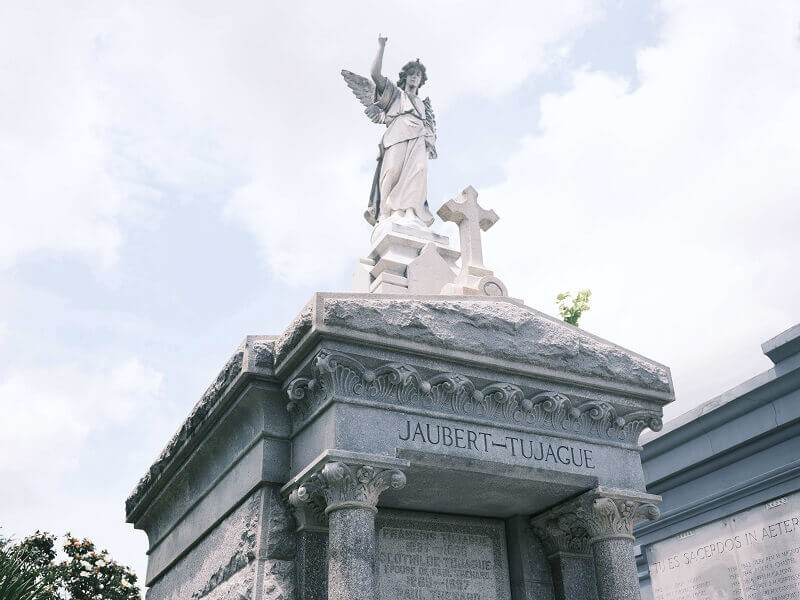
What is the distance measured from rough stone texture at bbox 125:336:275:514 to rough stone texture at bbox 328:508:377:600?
1.28m

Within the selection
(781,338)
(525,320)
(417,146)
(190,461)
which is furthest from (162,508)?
(781,338)

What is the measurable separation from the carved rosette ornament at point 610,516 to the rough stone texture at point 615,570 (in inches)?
2.1

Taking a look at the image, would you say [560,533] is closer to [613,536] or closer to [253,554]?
[613,536]

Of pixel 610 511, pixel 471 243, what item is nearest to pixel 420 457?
pixel 610 511

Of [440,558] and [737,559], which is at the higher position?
[737,559]

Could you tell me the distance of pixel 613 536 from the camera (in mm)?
6102

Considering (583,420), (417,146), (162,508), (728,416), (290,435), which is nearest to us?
(290,435)

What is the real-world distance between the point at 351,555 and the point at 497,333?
190 centimetres

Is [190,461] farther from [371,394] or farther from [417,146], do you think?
[417,146]

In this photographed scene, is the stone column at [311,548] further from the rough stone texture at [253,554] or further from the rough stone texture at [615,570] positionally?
the rough stone texture at [615,570]

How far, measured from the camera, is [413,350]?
5.69 m

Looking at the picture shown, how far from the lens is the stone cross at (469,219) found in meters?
7.81

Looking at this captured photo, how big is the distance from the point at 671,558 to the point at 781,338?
12.2 ft

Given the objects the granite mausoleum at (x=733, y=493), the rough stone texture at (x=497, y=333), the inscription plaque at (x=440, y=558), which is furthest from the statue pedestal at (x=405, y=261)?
the granite mausoleum at (x=733, y=493)
